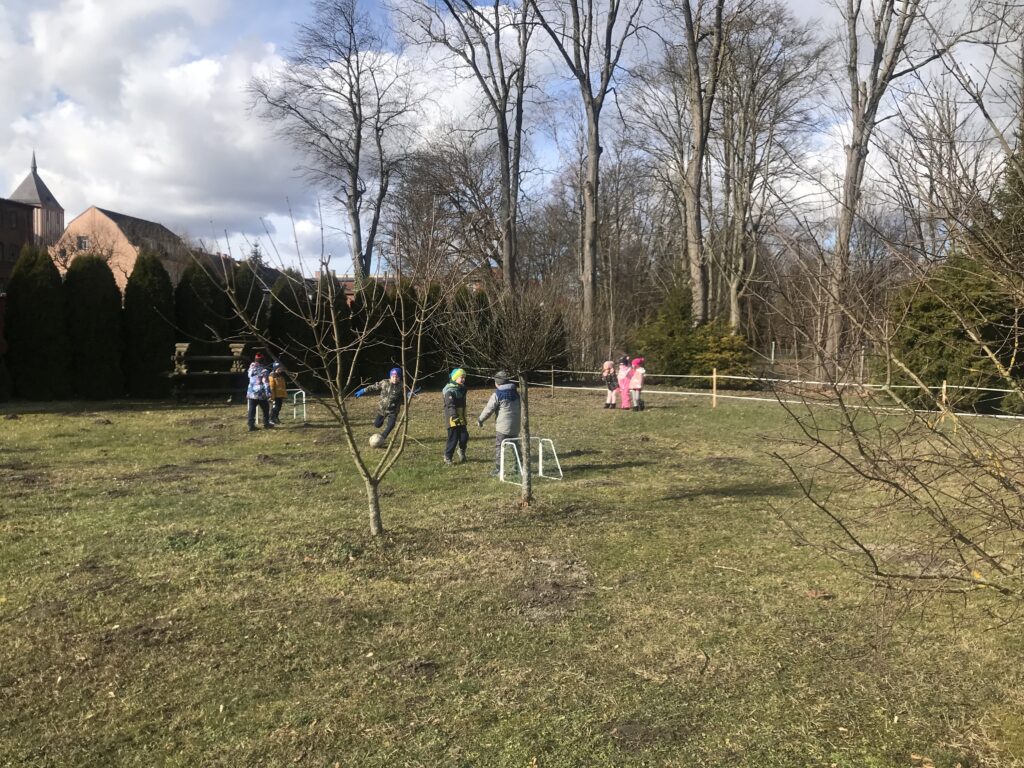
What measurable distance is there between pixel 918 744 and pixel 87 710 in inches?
162

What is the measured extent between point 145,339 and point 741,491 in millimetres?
16733

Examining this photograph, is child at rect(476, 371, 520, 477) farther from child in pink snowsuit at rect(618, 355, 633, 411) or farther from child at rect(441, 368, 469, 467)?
child in pink snowsuit at rect(618, 355, 633, 411)

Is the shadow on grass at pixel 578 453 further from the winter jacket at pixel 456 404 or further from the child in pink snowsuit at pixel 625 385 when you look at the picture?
the child in pink snowsuit at pixel 625 385

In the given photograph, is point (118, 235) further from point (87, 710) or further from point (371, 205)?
point (87, 710)

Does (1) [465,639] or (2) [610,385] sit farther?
(2) [610,385]

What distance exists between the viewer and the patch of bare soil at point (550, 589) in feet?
16.6

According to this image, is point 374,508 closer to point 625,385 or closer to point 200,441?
point 200,441

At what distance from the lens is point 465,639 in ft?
15.0

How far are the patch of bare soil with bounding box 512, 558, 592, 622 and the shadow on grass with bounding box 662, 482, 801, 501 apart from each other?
2765mm

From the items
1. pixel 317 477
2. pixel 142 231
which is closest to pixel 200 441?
pixel 317 477

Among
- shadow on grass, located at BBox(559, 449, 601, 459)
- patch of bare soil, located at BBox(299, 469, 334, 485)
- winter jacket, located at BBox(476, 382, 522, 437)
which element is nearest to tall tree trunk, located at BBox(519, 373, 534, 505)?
winter jacket, located at BBox(476, 382, 522, 437)

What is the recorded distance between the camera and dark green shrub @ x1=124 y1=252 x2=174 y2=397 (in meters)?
19.4

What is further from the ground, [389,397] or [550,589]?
[389,397]

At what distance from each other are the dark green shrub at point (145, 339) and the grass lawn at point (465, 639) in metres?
11.5
